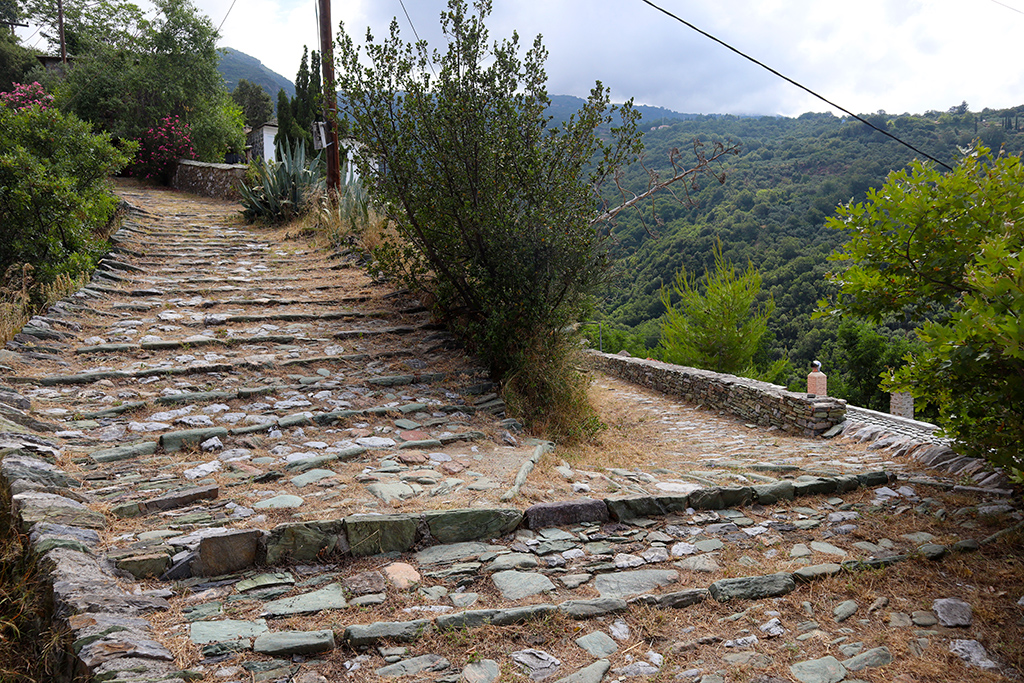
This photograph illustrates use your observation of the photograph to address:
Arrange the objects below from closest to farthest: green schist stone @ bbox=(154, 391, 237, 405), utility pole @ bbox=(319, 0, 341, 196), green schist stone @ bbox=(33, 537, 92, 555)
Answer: green schist stone @ bbox=(33, 537, 92, 555)
green schist stone @ bbox=(154, 391, 237, 405)
utility pole @ bbox=(319, 0, 341, 196)

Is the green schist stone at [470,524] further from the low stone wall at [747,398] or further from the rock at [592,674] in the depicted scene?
the low stone wall at [747,398]

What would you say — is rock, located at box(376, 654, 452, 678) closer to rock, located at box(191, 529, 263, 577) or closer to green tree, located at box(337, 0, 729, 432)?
rock, located at box(191, 529, 263, 577)

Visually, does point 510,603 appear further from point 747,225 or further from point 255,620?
point 747,225

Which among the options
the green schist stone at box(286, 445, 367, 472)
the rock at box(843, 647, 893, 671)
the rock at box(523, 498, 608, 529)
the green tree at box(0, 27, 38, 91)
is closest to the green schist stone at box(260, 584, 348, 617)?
the rock at box(523, 498, 608, 529)

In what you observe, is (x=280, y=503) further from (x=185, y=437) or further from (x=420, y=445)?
(x=420, y=445)

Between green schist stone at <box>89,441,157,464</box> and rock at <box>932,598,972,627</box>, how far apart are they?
4153 mm

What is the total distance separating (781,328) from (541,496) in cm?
2707

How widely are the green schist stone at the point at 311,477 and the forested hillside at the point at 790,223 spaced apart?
20.6 m

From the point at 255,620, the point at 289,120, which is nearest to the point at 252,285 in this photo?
the point at 255,620

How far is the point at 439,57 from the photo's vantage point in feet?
17.4

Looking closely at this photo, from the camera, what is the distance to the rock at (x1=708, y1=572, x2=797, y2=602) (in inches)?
101

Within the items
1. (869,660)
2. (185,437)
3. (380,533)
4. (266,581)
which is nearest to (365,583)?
(380,533)

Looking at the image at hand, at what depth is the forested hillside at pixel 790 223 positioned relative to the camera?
25.2m

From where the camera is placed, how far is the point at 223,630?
2066 mm
